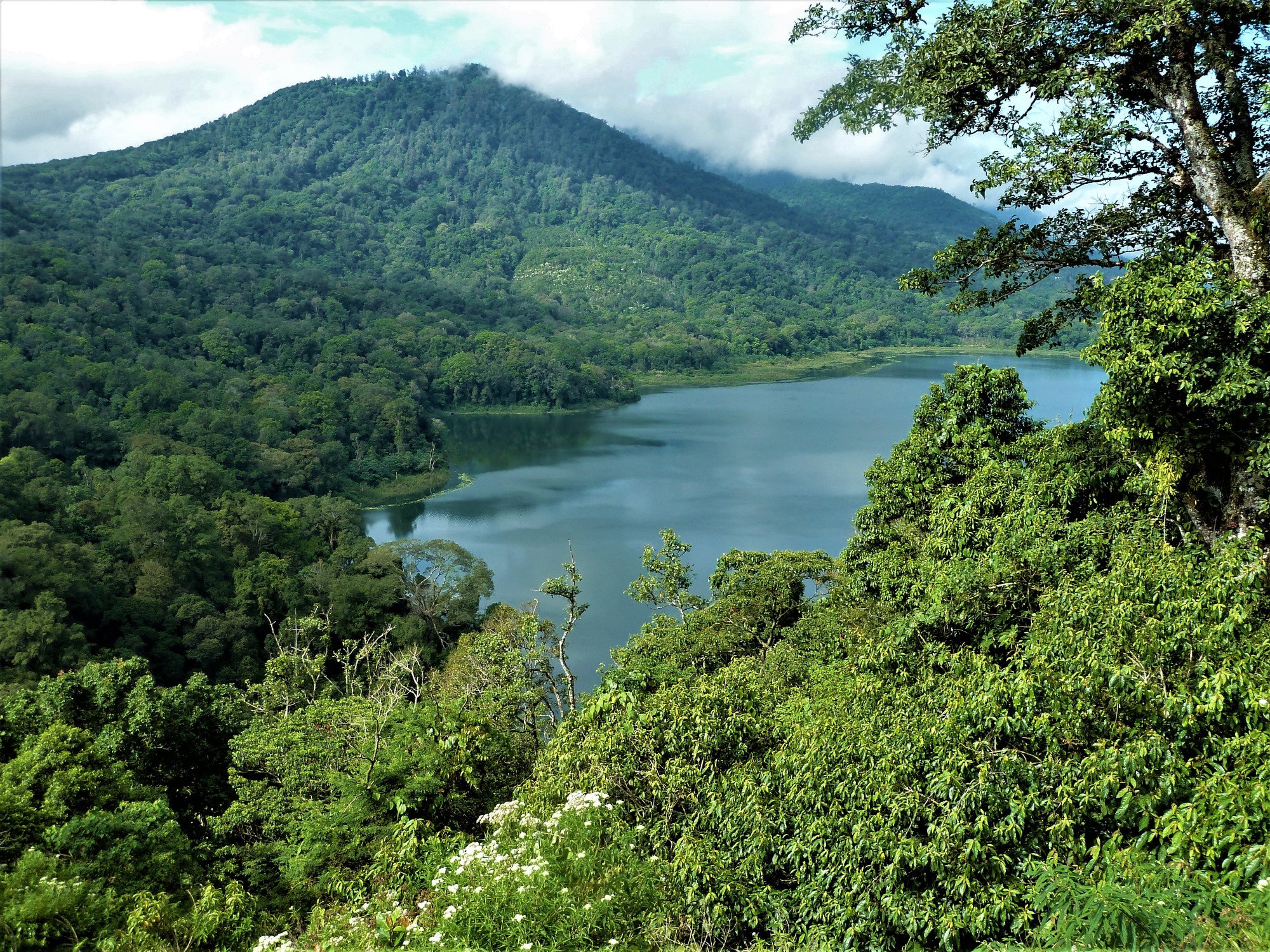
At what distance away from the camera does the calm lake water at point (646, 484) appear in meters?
27.1

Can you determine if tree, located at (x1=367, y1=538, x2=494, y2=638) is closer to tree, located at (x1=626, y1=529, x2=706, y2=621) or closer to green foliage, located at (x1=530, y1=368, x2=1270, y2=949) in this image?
tree, located at (x1=626, y1=529, x2=706, y2=621)

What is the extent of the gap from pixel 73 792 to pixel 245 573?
17352 mm

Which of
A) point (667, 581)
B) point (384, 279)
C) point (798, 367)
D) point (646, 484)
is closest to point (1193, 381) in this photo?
point (667, 581)

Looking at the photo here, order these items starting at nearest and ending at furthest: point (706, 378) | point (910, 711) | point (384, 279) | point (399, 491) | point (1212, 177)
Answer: point (910, 711)
point (1212, 177)
point (399, 491)
point (706, 378)
point (384, 279)

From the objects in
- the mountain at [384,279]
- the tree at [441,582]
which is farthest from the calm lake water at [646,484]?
the mountain at [384,279]

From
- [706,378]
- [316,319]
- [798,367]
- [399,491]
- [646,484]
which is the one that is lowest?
[399,491]

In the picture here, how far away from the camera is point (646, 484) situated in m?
38.2

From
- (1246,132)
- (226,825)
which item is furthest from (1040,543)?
(226,825)

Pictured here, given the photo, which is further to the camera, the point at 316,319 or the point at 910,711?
the point at 316,319

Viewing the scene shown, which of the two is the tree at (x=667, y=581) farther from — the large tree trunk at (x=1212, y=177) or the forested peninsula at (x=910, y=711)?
the large tree trunk at (x=1212, y=177)

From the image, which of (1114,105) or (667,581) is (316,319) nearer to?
(667,581)

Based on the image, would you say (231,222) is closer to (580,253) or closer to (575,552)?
(580,253)

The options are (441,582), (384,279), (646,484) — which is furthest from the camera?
(384,279)

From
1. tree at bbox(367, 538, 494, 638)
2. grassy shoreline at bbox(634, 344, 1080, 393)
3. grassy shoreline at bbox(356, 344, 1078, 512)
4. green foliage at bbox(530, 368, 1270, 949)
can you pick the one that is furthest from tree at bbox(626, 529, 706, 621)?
grassy shoreline at bbox(634, 344, 1080, 393)
